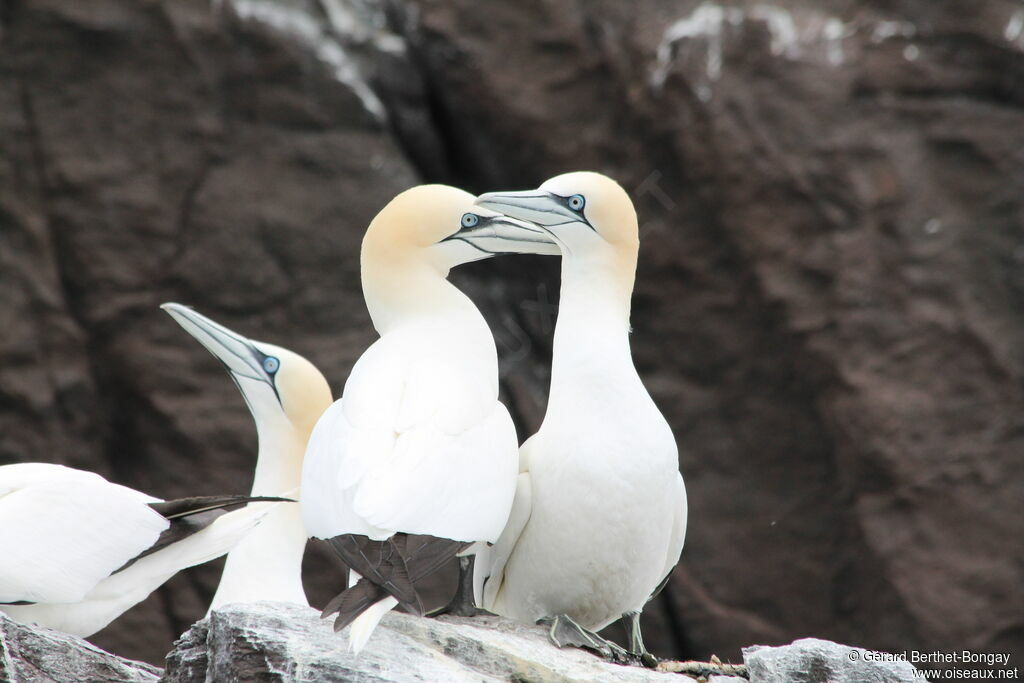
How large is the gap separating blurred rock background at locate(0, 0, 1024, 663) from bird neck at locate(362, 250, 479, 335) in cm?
388

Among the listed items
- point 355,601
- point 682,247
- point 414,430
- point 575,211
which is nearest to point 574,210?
point 575,211

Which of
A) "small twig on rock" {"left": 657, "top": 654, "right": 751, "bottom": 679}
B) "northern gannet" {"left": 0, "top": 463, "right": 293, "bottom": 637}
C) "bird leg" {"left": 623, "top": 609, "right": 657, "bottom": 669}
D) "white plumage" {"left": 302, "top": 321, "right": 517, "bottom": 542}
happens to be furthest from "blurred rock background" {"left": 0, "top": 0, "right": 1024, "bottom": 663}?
"small twig on rock" {"left": 657, "top": 654, "right": 751, "bottom": 679}

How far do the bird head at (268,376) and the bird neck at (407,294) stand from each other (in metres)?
1.58

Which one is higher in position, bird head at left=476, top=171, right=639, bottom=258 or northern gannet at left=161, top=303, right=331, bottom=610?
bird head at left=476, top=171, right=639, bottom=258

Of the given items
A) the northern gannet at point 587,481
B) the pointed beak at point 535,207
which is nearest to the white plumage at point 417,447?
the northern gannet at point 587,481

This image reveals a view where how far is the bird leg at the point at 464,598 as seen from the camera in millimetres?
4133

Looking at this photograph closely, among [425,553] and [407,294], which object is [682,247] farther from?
[425,553]

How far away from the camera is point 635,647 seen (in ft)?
15.1

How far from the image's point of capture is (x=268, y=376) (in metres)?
6.36

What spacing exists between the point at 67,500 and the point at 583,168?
5020 mm

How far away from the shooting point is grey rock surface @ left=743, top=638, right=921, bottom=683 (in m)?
3.97

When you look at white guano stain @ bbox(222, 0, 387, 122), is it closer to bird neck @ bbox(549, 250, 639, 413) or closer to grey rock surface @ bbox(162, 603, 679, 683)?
bird neck @ bbox(549, 250, 639, 413)

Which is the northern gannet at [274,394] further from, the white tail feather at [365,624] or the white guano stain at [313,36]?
the white guano stain at [313,36]

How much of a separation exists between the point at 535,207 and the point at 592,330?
500 mm
